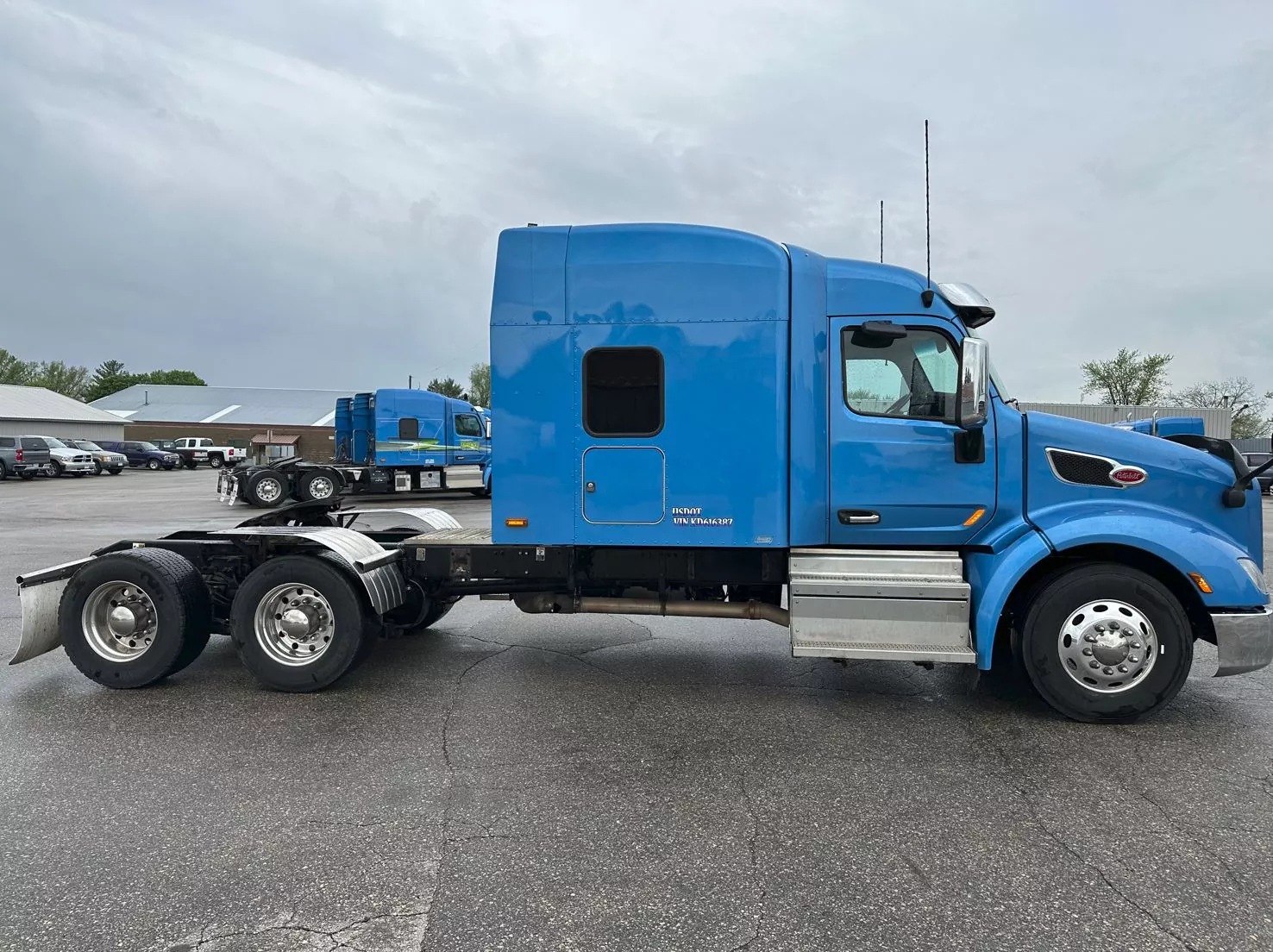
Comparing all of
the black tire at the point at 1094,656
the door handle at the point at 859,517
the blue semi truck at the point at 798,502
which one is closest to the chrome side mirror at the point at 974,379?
the blue semi truck at the point at 798,502

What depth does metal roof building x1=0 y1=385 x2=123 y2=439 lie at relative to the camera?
5262 cm

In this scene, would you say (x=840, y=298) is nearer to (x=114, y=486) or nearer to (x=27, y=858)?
(x=27, y=858)

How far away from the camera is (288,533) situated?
5500 millimetres

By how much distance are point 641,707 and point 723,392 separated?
2031 mm

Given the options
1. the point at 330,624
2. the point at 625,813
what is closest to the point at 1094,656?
the point at 625,813

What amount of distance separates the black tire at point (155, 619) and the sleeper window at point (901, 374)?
14.9ft

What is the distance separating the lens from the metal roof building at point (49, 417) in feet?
173

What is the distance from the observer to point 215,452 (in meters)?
49.8

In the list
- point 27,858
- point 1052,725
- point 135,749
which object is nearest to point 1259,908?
point 1052,725

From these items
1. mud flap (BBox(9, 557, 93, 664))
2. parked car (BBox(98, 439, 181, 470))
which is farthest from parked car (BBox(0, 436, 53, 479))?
mud flap (BBox(9, 557, 93, 664))

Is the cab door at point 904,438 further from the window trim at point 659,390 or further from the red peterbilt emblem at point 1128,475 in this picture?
the window trim at point 659,390

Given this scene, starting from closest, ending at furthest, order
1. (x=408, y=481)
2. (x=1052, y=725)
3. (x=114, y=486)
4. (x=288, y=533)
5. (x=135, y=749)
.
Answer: (x=135, y=749) → (x=1052, y=725) → (x=288, y=533) → (x=408, y=481) → (x=114, y=486)

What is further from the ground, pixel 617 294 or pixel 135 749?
pixel 617 294

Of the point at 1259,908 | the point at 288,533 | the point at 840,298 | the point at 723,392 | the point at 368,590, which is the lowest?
the point at 1259,908
